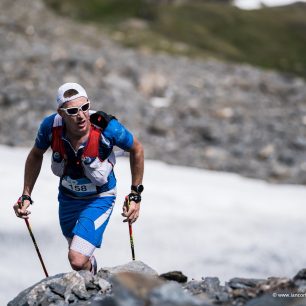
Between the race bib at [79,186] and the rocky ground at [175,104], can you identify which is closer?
the race bib at [79,186]

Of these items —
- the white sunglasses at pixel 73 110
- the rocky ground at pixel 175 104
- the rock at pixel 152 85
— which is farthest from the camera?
the rock at pixel 152 85

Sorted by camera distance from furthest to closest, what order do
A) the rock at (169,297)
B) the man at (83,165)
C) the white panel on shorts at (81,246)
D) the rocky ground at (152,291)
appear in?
the white panel on shorts at (81,246)
the man at (83,165)
the rocky ground at (152,291)
the rock at (169,297)

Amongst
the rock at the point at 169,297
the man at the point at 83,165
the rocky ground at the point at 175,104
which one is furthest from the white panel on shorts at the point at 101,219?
the rocky ground at the point at 175,104

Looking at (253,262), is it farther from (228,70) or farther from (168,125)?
(228,70)

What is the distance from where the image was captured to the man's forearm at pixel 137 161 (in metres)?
7.82

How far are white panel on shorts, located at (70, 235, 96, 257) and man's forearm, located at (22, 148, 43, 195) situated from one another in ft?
2.96

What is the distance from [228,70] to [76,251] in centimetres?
3538

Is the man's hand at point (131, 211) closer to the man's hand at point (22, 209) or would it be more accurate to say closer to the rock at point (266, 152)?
the man's hand at point (22, 209)

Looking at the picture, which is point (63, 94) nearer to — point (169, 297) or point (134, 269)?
point (134, 269)

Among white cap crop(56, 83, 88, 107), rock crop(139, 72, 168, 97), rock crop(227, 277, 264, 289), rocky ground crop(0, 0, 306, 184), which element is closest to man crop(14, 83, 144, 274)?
white cap crop(56, 83, 88, 107)

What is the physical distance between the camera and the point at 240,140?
24.9 m

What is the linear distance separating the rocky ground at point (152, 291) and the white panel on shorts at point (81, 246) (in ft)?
0.92

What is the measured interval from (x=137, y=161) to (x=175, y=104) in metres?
21.2

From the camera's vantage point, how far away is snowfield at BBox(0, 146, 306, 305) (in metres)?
12.2
